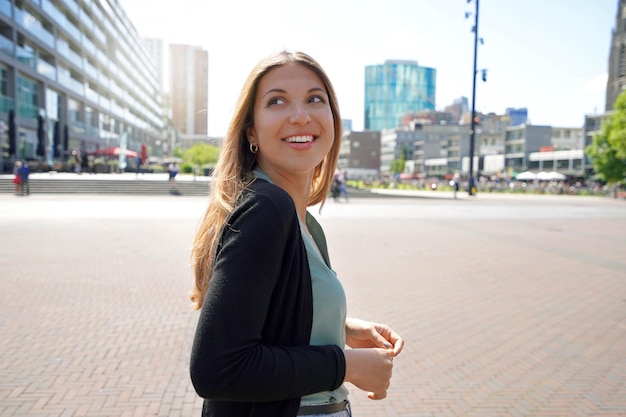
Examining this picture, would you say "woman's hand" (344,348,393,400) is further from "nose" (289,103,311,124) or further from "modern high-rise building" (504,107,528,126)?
"modern high-rise building" (504,107,528,126)

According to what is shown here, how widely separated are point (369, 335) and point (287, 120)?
0.77 metres

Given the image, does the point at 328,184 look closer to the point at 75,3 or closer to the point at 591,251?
the point at 591,251

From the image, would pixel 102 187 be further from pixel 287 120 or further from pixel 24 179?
pixel 287 120

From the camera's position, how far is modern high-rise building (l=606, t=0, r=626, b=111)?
228ft

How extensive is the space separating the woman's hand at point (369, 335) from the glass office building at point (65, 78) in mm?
40061

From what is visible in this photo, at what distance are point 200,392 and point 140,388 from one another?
10.4 ft

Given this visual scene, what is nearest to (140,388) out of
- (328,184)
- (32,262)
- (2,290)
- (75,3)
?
(328,184)

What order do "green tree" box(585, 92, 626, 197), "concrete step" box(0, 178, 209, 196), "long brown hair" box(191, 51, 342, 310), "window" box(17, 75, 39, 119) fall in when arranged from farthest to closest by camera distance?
"green tree" box(585, 92, 626, 197) < "window" box(17, 75, 39, 119) < "concrete step" box(0, 178, 209, 196) < "long brown hair" box(191, 51, 342, 310)

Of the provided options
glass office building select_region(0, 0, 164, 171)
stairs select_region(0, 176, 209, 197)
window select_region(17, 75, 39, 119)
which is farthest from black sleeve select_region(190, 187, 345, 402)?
window select_region(17, 75, 39, 119)

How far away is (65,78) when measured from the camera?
170ft

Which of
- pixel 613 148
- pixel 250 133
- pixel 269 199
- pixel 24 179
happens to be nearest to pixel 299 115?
pixel 250 133

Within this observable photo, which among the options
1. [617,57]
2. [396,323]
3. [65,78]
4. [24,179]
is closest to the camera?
[396,323]

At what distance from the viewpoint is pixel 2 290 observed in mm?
7059

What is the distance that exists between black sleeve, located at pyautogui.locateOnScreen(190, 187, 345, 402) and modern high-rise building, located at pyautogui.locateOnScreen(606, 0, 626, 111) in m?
74.9
